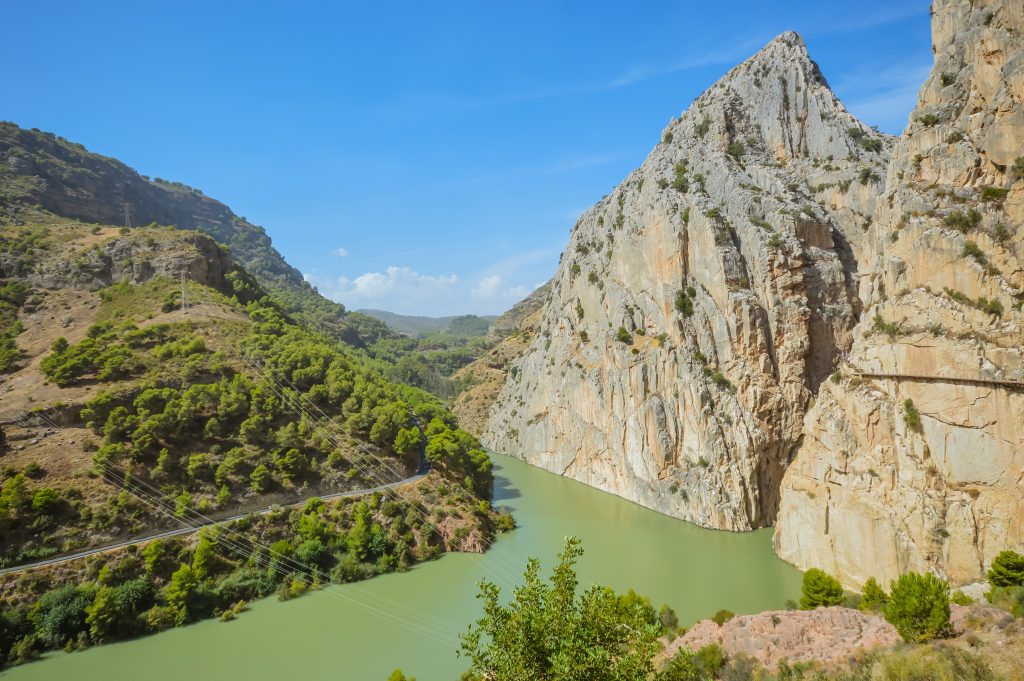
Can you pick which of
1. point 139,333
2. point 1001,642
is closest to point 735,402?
point 1001,642

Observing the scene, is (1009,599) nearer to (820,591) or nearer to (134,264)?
(820,591)

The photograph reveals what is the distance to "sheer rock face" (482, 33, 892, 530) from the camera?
32.5 meters

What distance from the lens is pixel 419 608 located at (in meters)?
24.6

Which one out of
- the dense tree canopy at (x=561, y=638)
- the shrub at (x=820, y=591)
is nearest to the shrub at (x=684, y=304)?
the shrub at (x=820, y=591)

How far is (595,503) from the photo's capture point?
131 feet

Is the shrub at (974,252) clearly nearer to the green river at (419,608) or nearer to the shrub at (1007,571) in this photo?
the shrub at (1007,571)

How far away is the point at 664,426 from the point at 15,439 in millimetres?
35785

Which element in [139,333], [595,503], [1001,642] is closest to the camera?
[1001,642]

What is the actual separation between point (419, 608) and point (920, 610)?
18795 millimetres

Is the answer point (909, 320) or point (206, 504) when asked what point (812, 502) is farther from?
point (206, 504)

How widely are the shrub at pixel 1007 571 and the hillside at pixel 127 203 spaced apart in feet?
194

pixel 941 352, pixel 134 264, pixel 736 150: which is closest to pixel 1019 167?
pixel 941 352

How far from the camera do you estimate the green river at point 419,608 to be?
66.2 feet

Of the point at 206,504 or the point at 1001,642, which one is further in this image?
the point at 206,504
